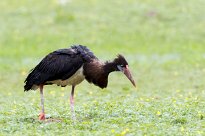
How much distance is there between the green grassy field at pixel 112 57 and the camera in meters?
12.2

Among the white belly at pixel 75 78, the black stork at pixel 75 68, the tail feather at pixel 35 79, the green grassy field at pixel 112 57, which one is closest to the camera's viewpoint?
the green grassy field at pixel 112 57

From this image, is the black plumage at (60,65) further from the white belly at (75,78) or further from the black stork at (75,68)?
the white belly at (75,78)

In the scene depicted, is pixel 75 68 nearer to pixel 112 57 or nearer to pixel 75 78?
pixel 75 78

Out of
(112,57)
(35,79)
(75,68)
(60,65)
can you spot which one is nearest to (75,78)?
Result: (75,68)

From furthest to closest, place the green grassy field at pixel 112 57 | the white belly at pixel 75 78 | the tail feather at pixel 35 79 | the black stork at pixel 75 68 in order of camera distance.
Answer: the tail feather at pixel 35 79 < the white belly at pixel 75 78 < the black stork at pixel 75 68 < the green grassy field at pixel 112 57

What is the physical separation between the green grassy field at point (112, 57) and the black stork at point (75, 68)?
908mm

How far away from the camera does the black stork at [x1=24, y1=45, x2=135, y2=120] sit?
12.6 metres

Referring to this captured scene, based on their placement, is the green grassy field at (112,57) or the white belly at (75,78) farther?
the white belly at (75,78)

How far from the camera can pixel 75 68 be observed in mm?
12633

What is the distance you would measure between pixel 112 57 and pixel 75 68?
15807 millimetres

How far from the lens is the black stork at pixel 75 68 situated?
12.6 metres

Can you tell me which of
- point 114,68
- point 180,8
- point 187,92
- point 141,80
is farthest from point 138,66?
point 114,68

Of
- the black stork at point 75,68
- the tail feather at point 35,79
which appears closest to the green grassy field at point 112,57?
the tail feather at point 35,79

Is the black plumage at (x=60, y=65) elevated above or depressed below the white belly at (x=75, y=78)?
above
